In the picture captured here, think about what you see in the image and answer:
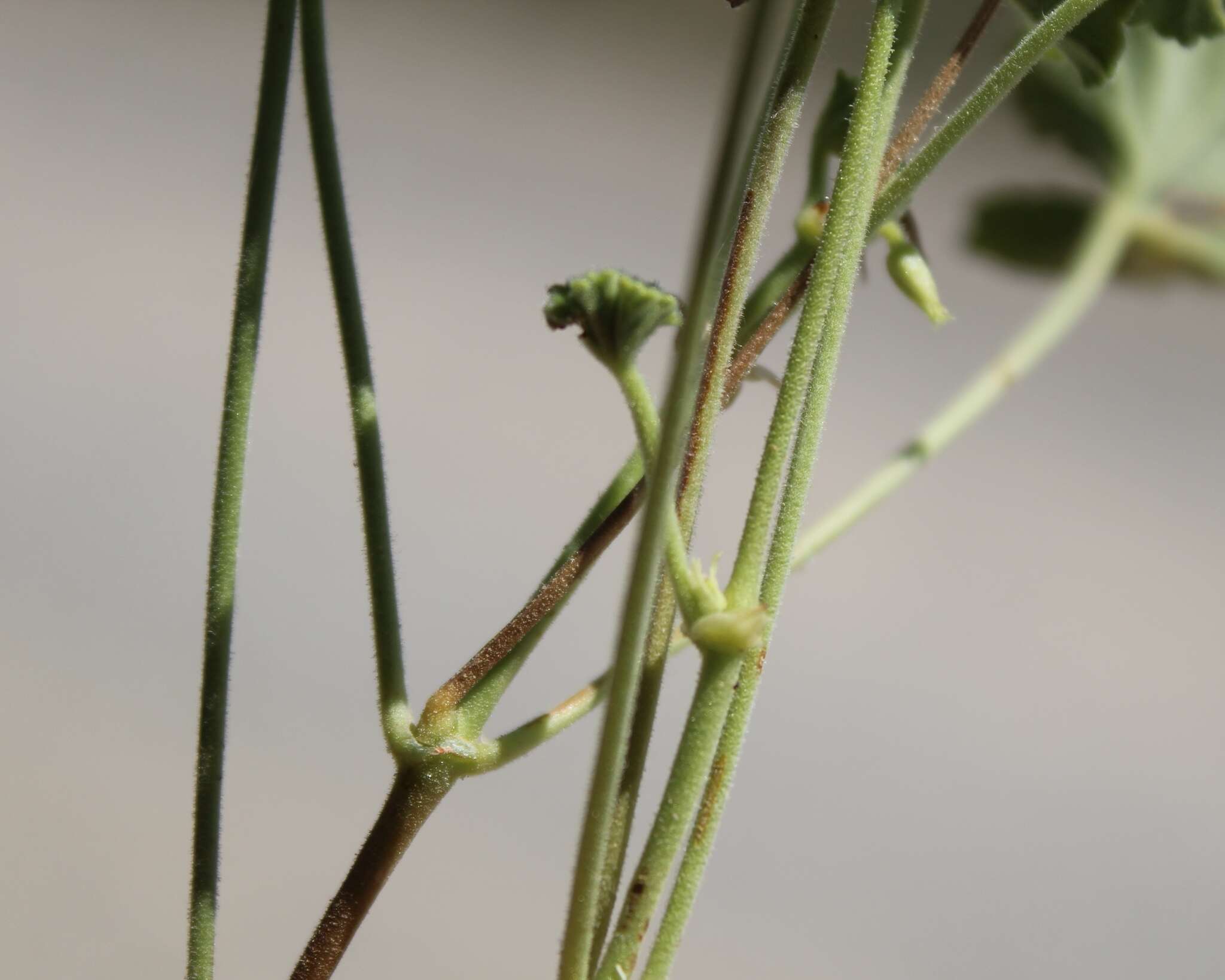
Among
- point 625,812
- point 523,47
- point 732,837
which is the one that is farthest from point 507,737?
point 523,47

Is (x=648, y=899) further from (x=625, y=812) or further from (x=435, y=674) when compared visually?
(x=435, y=674)

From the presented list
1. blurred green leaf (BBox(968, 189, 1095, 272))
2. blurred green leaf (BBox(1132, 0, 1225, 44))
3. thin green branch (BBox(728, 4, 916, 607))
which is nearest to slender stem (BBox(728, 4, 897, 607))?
thin green branch (BBox(728, 4, 916, 607))

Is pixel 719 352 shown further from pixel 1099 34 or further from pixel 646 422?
pixel 1099 34

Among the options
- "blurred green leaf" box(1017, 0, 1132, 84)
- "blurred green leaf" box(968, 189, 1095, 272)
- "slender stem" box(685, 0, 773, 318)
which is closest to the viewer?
"slender stem" box(685, 0, 773, 318)

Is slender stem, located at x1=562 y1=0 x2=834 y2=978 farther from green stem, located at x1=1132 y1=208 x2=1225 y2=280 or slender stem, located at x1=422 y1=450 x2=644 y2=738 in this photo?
green stem, located at x1=1132 y1=208 x2=1225 y2=280

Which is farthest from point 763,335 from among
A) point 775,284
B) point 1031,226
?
point 1031,226

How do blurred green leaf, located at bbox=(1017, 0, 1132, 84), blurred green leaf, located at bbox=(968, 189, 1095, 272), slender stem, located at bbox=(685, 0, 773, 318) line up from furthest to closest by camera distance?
blurred green leaf, located at bbox=(968, 189, 1095, 272) → blurred green leaf, located at bbox=(1017, 0, 1132, 84) → slender stem, located at bbox=(685, 0, 773, 318)
